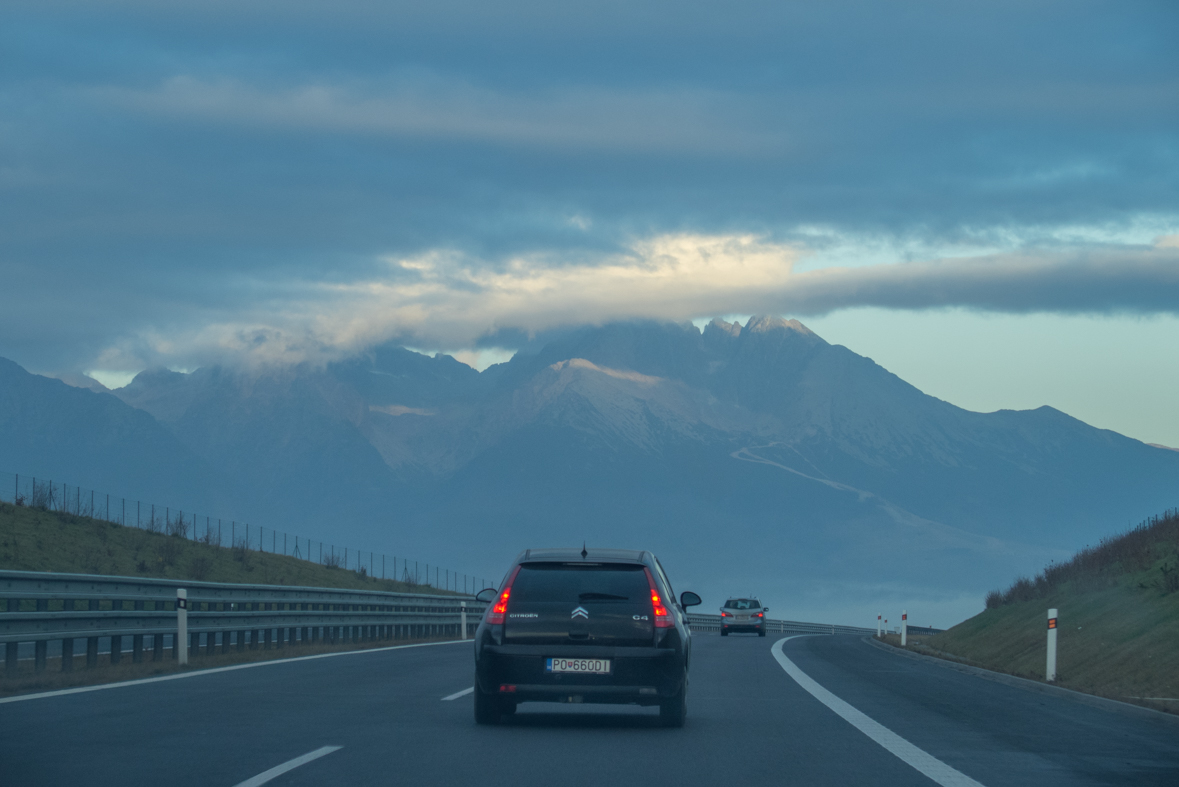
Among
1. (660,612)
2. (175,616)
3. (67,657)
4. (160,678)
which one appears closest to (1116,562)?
(175,616)

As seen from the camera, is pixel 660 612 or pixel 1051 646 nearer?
pixel 660 612

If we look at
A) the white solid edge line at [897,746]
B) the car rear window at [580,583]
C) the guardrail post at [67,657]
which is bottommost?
the white solid edge line at [897,746]

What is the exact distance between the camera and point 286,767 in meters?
9.01

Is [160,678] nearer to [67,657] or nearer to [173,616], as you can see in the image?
[67,657]

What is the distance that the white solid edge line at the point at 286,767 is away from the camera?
8406mm

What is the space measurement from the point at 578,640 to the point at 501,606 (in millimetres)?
736

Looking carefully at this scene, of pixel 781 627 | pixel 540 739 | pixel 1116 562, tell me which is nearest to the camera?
pixel 540 739

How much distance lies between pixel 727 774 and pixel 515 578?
3054mm

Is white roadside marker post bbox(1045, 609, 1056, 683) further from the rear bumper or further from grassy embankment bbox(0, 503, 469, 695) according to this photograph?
grassy embankment bbox(0, 503, 469, 695)

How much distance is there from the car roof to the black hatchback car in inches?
0.8

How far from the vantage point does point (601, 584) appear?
1163 cm

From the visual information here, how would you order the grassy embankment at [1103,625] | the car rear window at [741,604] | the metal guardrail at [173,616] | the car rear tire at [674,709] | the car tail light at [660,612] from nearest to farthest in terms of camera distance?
the car tail light at [660,612] < the car rear tire at [674,709] < the metal guardrail at [173,616] < the grassy embankment at [1103,625] < the car rear window at [741,604]

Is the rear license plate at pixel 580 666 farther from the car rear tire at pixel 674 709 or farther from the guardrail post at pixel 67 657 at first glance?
the guardrail post at pixel 67 657

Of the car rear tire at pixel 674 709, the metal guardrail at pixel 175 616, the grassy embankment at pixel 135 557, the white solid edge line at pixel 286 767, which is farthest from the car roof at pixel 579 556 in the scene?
the grassy embankment at pixel 135 557
